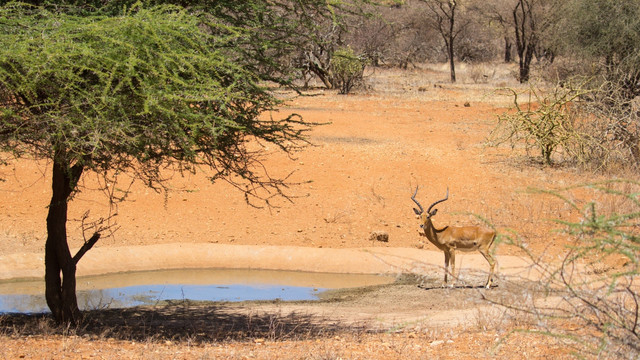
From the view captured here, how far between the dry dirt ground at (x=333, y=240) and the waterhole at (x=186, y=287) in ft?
0.65

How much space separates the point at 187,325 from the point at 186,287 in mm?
2783

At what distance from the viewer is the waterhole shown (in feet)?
36.0

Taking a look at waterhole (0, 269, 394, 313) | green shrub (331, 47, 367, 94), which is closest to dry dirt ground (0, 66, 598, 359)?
waterhole (0, 269, 394, 313)

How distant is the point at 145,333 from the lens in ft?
26.8

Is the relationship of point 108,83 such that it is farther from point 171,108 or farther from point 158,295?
point 158,295

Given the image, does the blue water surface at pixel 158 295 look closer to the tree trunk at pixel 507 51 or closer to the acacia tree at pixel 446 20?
the acacia tree at pixel 446 20

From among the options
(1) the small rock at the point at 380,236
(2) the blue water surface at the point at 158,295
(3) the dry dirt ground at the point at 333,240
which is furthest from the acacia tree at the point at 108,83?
(1) the small rock at the point at 380,236

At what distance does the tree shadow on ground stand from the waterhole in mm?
697

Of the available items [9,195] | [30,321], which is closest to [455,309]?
[30,321]

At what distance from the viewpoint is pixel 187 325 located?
9078 mm

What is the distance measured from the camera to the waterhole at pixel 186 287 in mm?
10969

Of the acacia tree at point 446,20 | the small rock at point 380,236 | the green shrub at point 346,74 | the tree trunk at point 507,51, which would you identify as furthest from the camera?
the tree trunk at point 507,51

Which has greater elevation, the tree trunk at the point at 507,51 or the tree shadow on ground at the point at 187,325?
the tree trunk at the point at 507,51

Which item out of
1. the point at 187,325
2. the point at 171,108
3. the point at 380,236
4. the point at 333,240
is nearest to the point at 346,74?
the point at 333,240
